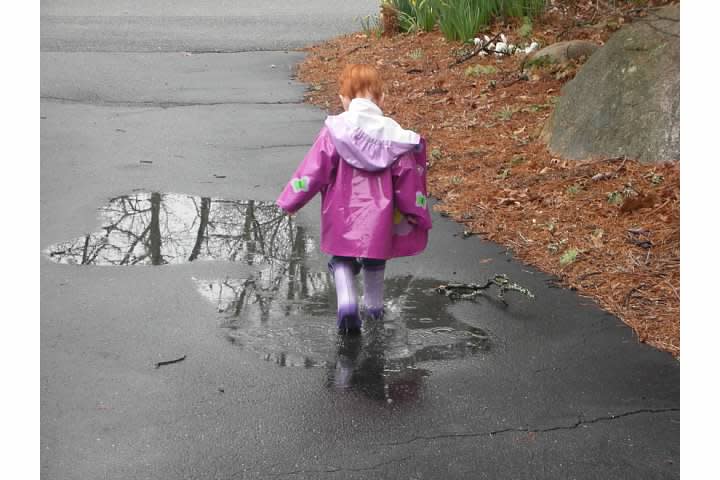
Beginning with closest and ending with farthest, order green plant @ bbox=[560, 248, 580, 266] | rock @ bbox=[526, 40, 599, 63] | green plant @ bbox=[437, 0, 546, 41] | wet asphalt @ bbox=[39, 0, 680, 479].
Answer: wet asphalt @ bbox=[39, 0, 680, 479] < green plant @ bbox=[560, 248, 580, 266] < rock @ bbox=[526, 40, 599, 63] < green plant @ bbox=[437, 0, 546, 41]

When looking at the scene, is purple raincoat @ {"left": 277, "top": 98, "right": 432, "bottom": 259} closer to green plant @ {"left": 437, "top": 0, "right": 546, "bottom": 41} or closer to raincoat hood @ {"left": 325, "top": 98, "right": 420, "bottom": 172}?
raincoat hood @ {"left": 325, "top": 98, "right": 420, "bottom": 172}

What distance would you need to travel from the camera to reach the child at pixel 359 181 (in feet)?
17.2

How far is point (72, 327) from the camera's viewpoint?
5.45 meters

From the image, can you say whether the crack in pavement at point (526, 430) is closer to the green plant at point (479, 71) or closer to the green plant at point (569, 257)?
the green plant at point (569, 257)

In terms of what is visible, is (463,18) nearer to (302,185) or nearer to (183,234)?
(183,234)

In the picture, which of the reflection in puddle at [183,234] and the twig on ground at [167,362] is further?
the reflection in puddle at [183,234]

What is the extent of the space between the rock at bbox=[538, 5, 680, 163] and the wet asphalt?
5.45ft

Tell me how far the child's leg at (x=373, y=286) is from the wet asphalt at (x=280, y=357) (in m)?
0.09

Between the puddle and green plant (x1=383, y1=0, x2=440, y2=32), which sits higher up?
green plant (x1=383, y1=0, x2=440, y2=32)

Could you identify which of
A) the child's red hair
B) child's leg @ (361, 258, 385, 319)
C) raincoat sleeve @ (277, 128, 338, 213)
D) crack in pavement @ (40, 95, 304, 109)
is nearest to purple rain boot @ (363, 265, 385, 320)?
child's leg @ (361, 258, 385, 319)

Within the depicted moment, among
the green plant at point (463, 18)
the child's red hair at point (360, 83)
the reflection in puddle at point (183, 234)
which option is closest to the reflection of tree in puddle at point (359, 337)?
the reflection in puddle at point (183, 234)

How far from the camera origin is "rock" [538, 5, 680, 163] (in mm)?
7773

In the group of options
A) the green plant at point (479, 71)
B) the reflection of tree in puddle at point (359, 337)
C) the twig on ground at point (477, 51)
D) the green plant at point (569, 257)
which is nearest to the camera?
the reflection of tree in puddle at point (359, 337)

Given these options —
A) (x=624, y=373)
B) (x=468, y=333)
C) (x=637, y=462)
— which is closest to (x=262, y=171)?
(x=468, y=333)
